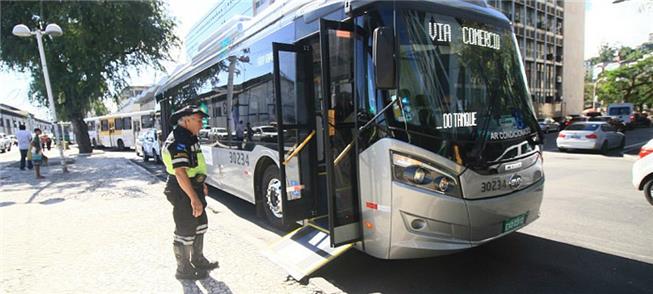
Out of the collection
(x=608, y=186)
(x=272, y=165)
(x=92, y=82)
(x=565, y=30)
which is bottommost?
(x=608, y=186)

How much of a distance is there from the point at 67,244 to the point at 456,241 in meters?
5.09

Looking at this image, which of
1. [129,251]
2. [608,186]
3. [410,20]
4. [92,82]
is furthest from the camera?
[92,82]

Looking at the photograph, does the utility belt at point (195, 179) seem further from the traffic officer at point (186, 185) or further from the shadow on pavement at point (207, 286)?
the shadow on pavement at point (207, 286)

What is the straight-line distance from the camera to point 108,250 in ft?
16.3

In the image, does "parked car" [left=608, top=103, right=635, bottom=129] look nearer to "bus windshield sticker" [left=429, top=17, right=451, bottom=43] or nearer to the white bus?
"bus windshield sticker" [left=429, top=17, right=451, bottom=43]

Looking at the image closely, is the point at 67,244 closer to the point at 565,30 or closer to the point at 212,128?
the point at 212,128

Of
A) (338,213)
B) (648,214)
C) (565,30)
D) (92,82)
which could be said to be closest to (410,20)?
(338,213)

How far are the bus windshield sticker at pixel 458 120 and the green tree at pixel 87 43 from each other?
19707mm

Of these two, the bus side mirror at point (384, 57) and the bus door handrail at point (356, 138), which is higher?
the bus side mirror at point (384, 57)

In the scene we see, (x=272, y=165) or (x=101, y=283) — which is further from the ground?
(x=272, y=165)

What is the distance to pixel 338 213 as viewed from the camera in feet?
13.0

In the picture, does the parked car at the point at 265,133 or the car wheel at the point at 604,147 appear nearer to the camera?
the parked car at the point at 265,133

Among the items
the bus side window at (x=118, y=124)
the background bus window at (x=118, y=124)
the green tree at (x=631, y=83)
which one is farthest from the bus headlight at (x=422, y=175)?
the green tree at (x=631, y=83)

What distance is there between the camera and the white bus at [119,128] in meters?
27.2
